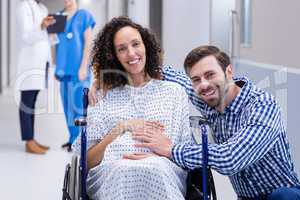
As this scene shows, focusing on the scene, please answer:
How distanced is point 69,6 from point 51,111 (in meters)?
1.61

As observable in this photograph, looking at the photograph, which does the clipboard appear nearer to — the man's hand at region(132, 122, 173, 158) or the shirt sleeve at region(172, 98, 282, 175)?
the man's hand at region(132, 122, 173, 158)

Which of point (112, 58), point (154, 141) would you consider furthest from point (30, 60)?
point (154, 141)

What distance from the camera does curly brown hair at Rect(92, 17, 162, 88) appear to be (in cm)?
193

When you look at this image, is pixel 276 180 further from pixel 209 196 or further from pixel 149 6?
pixel 149 6

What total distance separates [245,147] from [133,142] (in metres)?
0.43

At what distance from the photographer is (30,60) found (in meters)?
4.05

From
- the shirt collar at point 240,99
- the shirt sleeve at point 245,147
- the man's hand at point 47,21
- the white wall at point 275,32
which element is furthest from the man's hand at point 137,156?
the man's hand at point 47,21

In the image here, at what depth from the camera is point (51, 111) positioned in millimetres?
5426

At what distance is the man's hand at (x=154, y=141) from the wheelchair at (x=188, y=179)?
13 cm

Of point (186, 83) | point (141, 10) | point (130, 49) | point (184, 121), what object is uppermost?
point (141, 10)

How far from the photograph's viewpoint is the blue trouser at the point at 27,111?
410 centimetres

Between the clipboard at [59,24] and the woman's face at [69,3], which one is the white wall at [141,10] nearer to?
the woman's face at [69,3]

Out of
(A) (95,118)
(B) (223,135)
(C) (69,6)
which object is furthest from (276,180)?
(C) (69,6)

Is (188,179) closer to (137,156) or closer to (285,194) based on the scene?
(137,156)
